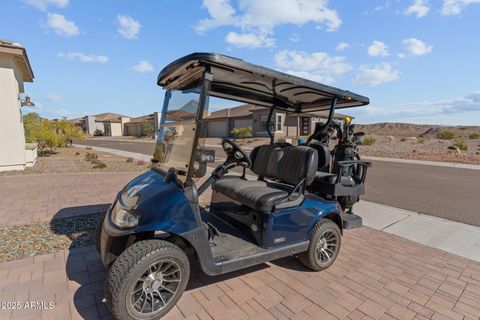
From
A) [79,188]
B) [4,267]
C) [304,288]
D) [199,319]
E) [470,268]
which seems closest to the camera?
[199,319]

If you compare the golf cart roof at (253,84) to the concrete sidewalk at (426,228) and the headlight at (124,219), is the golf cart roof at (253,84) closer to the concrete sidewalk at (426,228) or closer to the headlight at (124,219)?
the headlight at (124,219)

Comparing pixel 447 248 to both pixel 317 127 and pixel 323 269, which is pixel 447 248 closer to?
pixel 323 269

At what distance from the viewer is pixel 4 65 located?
818cm

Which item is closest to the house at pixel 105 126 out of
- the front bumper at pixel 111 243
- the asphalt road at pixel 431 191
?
the asphalt road at pixel 431 191

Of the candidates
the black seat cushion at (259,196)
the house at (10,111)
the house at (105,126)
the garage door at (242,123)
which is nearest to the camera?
the black seat cushion at (259,196)

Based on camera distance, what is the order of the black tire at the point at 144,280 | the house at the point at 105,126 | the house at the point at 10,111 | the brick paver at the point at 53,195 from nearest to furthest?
the black tire at the point at 144,280, the brick paver at the point at 53,195, the house at the point at 10,111, the house at the point at 105,126

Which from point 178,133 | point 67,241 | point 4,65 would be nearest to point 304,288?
point 178,133

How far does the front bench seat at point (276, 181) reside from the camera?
8.88 feet

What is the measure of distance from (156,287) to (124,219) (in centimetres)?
60

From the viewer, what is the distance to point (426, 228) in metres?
4.25

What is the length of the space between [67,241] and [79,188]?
3589 millimetres

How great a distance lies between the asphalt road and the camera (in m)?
5.27

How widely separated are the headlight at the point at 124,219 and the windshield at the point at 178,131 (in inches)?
20.1

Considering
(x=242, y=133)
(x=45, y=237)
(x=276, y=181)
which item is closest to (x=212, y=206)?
(x=276, y=181)
